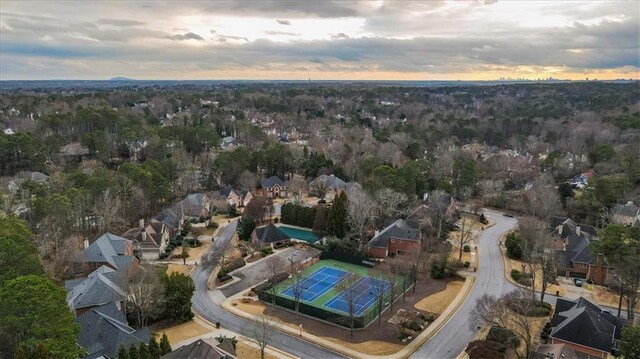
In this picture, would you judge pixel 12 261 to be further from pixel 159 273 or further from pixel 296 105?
pixel 296 105

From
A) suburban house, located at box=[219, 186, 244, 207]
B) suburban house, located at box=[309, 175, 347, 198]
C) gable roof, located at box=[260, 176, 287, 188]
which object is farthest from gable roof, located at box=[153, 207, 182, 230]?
suburban house, located at box=[309, 175, 347, 198]

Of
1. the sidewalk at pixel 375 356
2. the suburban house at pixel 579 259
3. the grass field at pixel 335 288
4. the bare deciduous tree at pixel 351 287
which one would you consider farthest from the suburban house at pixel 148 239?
the suburban house at pixel 579 259

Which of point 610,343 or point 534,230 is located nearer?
point 610,343

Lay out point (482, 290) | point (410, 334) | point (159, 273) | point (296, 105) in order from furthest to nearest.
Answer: point (296, 105)
point (482, 290)
point (159, 273)
point (410, 334)

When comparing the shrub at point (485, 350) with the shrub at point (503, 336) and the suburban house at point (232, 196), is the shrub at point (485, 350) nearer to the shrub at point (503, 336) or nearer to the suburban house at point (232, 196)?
the shrub at point (503, 336)

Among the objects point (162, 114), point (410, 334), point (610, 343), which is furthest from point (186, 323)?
point (162, 114)

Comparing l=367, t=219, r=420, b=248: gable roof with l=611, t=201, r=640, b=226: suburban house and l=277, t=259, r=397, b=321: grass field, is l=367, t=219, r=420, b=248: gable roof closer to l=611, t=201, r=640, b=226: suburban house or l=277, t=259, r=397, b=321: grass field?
l=277, t=259, r=397, b=321: grass field

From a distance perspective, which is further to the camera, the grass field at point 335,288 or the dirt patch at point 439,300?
the grass field at point 335,288
